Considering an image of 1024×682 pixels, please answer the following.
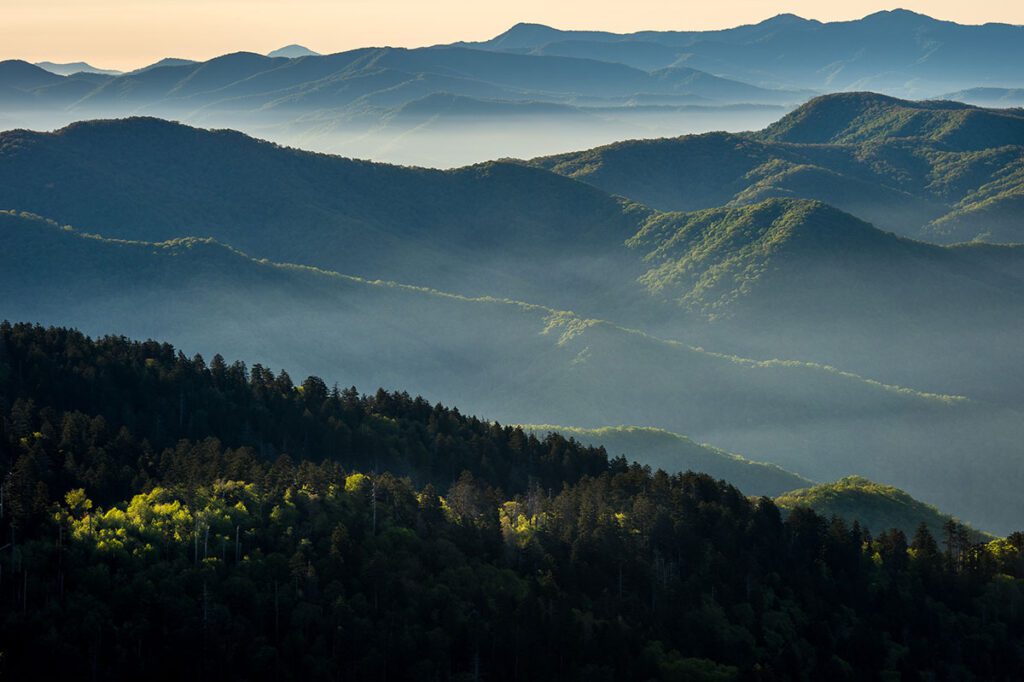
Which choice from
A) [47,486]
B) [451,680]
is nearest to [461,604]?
[451,680]

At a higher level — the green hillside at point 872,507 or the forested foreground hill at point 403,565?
the green hillside at point 872,507

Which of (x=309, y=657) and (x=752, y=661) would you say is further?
(x=752, y=661)

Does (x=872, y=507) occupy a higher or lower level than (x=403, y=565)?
higher

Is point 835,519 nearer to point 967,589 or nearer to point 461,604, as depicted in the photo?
point 967,589

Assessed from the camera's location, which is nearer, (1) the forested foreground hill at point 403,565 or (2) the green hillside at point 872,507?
(1) the forested foreground hill at point 403,565

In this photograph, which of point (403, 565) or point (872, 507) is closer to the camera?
point (403, 565)
